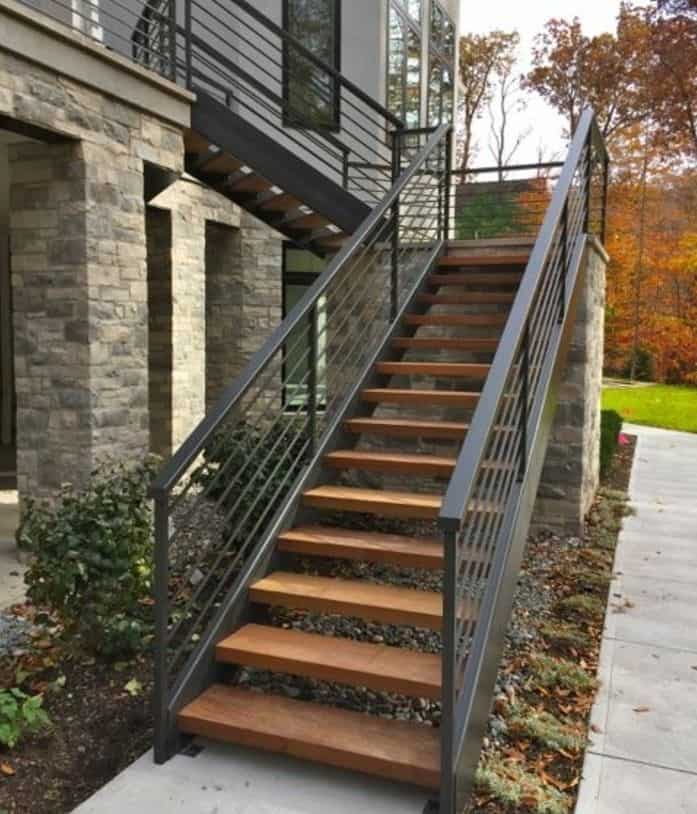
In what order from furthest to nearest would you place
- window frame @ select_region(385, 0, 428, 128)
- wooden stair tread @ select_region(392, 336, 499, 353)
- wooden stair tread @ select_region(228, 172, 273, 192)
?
window frame @ select_region(385, 0, 428, 128) → wooden stair tread @ select_region(228, 172, 273, 192) → wooden stair tread @ select_region(392, 336, 499, 353)

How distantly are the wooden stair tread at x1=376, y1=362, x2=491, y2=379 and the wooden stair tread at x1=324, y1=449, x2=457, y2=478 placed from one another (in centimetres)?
77

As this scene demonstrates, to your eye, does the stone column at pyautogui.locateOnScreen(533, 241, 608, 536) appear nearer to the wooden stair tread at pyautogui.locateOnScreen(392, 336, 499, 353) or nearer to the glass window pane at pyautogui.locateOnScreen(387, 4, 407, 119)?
the wooden stair tread at pyautogui.locateOnScreen(392, 336, 499, 353)

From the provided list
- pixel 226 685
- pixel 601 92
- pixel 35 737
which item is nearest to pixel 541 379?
pixel 226 685

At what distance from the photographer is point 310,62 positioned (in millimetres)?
9477

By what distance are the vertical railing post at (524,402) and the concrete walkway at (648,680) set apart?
1.16 meters

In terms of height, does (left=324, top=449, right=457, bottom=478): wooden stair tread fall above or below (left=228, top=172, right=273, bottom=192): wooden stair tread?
below

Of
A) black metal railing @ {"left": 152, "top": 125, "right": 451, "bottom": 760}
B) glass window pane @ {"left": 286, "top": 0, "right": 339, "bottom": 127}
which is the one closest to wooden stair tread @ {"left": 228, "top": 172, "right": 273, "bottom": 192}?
black metal railing @ {"left": 152, "top": 125, "right": 451, "bottom": 760}

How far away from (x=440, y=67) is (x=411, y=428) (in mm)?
9769

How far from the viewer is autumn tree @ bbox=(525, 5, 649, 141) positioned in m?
23.2

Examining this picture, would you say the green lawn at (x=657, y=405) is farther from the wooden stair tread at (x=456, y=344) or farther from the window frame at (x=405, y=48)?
the wooden stair tread at (x=456, y=344)

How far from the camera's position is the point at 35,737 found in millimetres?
3195

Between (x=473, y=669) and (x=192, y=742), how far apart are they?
1161 millimetres

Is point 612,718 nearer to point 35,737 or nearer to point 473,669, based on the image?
point 473,669

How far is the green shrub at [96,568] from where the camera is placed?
145 inches
